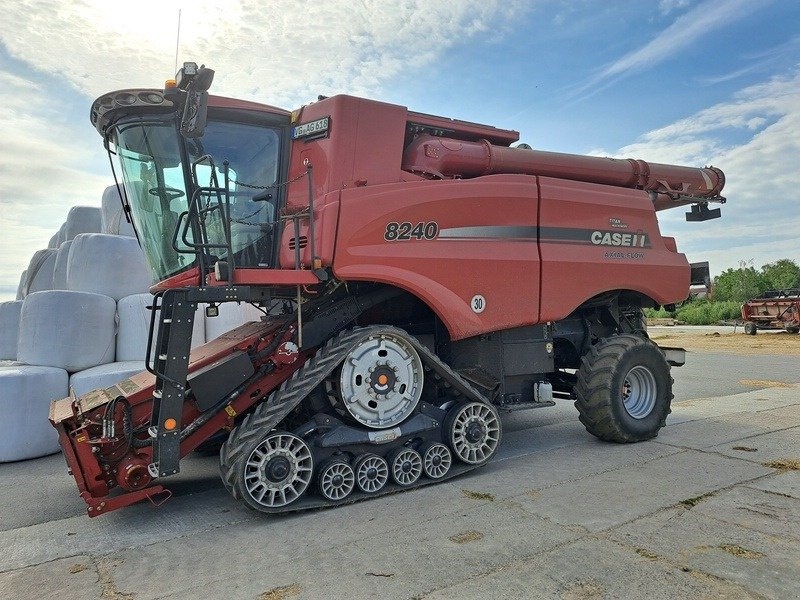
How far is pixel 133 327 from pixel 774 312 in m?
24.4

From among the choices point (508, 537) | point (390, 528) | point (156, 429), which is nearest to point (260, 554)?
point (390, 528)

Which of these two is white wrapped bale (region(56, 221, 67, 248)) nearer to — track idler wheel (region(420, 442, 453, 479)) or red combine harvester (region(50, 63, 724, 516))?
red combine harvester (region(50, 63, 724, 516))

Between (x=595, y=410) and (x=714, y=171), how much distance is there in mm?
3930

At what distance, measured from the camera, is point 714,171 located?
25.1 feet

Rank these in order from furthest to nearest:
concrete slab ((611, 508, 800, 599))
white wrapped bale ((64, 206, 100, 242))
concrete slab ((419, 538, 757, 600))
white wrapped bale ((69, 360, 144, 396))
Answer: white wrapped bale ((64, 206, 100, 242))
white wrapped bale ((69, 360, 144, 396))
concrete slab ((611, 508, 800, 599))
concrete slab ((419, 538, 757, 600))

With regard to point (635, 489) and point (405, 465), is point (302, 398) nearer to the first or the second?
point (405, 465)

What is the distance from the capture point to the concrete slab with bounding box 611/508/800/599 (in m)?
2.96

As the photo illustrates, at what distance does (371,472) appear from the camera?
4.53 m

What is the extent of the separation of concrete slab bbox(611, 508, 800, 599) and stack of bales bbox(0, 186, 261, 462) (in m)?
5.96

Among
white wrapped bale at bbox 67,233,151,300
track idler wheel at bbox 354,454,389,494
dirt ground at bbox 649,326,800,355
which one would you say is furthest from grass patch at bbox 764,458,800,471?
dirt ground at bbox 649,326,800,355

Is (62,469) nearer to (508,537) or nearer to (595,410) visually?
(508,537)

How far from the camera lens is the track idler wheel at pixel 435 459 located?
477 cm

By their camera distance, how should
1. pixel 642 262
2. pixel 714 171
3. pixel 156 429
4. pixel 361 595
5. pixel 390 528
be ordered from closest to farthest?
pixel 361 595, pixel 390 528, pixel 156 429, pixel 642 262, pixel 714 171

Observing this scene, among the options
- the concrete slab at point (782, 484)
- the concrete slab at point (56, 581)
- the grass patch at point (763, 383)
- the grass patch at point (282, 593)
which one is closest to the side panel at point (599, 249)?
the concrete slab at point (782, 484)
